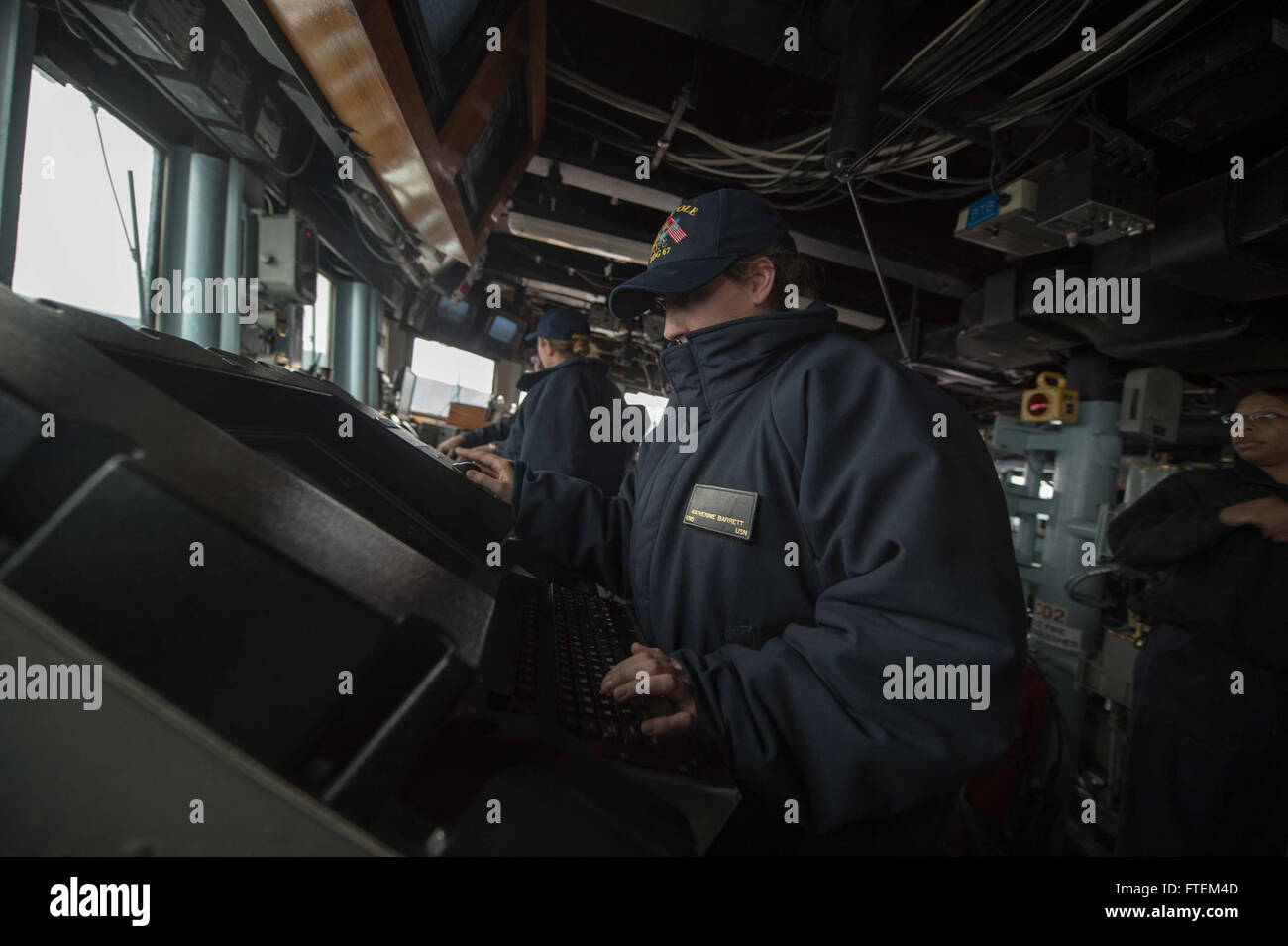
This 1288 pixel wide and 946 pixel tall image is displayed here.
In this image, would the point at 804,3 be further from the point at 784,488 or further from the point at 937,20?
the point at 784,488

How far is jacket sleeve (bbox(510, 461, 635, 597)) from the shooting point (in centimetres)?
132

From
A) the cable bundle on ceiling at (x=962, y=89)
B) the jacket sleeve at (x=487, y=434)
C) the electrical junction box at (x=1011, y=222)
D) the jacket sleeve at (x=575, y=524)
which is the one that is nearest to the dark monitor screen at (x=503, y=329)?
the jacket sleeve at (x=487, y=434)

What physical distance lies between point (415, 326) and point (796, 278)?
5.30m

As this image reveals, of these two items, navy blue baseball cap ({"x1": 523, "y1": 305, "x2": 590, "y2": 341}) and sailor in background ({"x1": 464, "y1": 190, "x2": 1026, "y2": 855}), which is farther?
navy blue baseball cap ({"x1": 523, "y1": 305, "x2": 590, "y2": 341})

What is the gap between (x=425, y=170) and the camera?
1.80 metres

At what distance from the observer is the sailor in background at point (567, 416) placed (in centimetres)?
248

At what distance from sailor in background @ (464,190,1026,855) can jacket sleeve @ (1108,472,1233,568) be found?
2.02 metres

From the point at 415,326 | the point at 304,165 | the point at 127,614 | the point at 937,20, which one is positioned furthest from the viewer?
the point at 415,326

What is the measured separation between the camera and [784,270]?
3.77 feet

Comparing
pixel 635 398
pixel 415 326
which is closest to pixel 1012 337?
pixel 415 326

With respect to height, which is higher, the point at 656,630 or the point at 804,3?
the point at 804,3

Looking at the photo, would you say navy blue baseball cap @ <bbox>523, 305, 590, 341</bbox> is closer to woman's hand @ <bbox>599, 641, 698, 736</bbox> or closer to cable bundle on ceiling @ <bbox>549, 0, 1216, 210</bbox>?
cable bundle on ceiling @ <bbox>549, 0, 1216, 210</bbox>

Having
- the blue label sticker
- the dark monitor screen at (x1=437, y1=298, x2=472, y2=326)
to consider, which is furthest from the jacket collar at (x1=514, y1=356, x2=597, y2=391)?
the dark monitor screen at (x1=437, y1=298, x2=472, y2=326)

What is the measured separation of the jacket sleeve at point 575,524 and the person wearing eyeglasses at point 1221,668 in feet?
7.30
